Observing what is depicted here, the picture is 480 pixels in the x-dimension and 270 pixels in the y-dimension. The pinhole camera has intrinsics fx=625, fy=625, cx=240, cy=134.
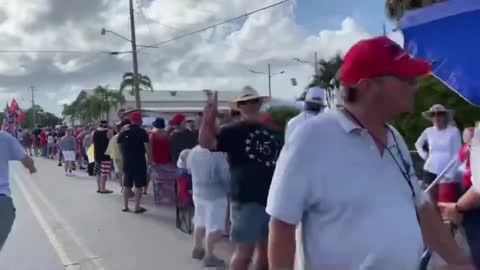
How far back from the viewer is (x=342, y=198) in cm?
211

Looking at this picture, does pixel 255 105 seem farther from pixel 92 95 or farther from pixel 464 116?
pixel 92 95

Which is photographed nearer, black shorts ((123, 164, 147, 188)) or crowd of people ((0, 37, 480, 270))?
crowd of people ((0, 37, 480, 270))

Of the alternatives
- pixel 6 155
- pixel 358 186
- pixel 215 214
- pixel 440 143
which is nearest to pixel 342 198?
pixel 358 186

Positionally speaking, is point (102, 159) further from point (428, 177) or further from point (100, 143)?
point (428, 177)

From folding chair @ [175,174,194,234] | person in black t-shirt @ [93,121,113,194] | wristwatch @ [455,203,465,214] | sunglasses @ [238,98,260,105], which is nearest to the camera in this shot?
wristwatch @ [455,203,465,214]

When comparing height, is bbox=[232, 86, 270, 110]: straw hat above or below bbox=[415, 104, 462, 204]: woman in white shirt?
above

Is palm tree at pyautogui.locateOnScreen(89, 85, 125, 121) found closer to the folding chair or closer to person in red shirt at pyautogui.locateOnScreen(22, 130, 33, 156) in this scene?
person in red shirt at pyautogui.locateOnScreen(22, 130, 33, 156)

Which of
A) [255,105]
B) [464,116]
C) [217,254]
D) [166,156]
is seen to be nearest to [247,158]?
[255,105]

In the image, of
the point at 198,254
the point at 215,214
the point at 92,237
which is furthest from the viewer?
the point at 92,237

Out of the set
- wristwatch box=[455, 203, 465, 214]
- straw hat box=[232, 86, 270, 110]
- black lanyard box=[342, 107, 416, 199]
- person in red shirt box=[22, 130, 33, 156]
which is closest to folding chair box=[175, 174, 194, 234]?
straw hat box=[232, 86, 270, 110]

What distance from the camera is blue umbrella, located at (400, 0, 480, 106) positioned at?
8.99 feet

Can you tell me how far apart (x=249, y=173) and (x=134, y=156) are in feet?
20.6

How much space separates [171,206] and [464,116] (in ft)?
23.3

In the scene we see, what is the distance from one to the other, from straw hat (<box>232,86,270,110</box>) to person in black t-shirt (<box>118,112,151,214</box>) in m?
5.91
